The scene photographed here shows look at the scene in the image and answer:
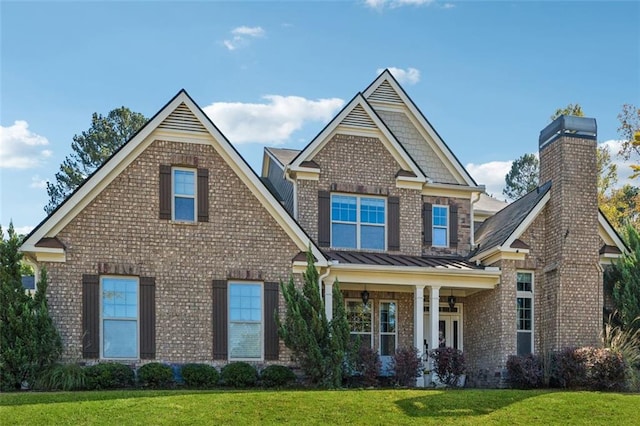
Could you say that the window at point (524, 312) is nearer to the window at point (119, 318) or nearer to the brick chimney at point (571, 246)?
the brick chimney at point (571, 246)

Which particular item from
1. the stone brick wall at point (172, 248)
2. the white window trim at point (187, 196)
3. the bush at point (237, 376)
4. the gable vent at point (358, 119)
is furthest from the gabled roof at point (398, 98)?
the bush at point (237, 376)

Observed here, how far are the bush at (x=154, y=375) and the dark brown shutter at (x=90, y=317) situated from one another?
1.19 m

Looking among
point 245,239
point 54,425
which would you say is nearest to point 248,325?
point 245,239

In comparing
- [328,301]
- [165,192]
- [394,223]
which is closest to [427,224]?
[394,223]

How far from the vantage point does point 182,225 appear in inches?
719

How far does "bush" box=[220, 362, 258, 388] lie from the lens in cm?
1736

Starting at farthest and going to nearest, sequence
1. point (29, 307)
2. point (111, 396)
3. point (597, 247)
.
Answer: point (597, 247)
point (29, 307)
point (111, 396)

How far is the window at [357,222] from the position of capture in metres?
21.5

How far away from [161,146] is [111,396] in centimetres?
645

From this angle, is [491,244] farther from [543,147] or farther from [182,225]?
[182,225]

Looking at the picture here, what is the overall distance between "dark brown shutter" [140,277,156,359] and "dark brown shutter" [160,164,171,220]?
158cm

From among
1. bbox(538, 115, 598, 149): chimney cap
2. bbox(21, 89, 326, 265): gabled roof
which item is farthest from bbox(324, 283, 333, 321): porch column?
bbox(538, 115, 598, 149): chimney cap

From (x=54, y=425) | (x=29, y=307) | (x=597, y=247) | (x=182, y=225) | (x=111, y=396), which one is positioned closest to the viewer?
(x=54, y=425)

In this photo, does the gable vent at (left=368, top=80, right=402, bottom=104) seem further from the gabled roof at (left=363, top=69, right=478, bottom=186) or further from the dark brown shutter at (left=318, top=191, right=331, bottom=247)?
the dark brown shutter at (left=318, top=191, right=331, bottom=247)
